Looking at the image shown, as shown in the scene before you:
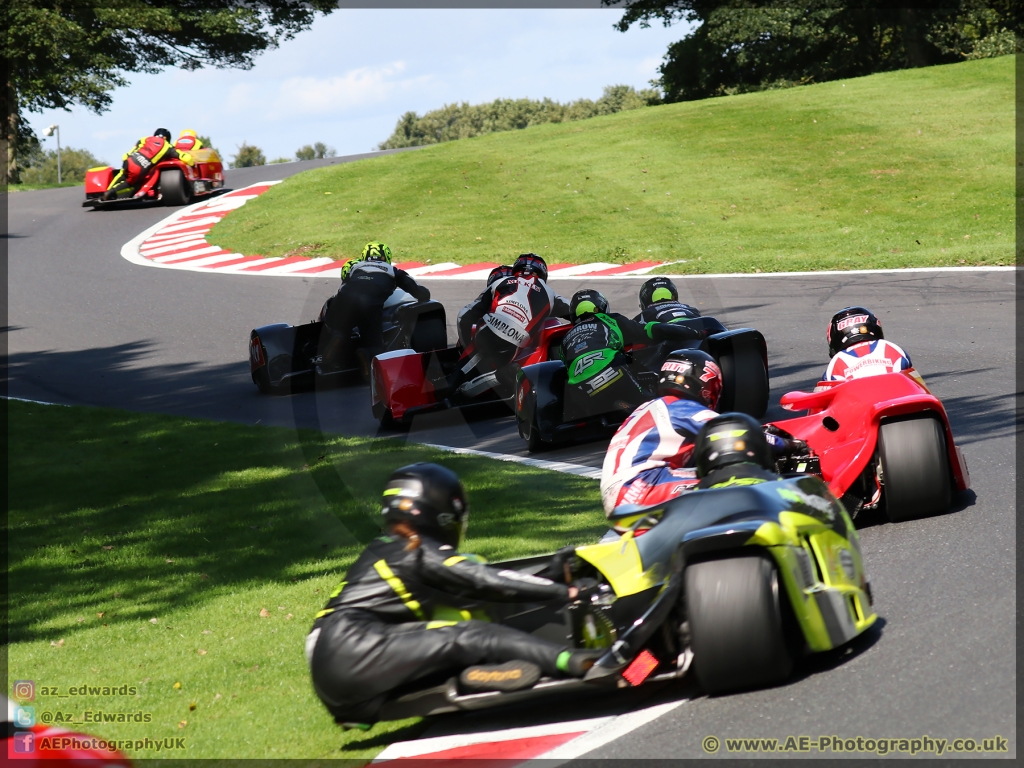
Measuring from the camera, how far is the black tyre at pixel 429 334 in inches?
454

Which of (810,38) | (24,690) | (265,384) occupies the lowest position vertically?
(24,690)

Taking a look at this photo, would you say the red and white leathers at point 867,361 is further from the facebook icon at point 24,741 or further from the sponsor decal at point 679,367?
the facebook icon at point 24,741

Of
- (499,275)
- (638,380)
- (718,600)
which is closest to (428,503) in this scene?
(718,600)

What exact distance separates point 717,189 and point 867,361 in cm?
1774

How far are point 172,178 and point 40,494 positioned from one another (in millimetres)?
18265

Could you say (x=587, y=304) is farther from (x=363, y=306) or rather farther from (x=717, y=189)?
(x=717, y=189)

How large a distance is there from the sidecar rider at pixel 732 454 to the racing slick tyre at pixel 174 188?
897 inches

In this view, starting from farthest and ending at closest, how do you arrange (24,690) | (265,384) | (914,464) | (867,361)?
1. (265,384)
2. (867,361)
3. (914,464)
4. (24,690)

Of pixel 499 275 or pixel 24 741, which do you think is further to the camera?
pixel 499 275

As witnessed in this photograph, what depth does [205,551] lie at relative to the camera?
23.4 feet

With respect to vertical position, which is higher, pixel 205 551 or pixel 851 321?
pixel 851 321

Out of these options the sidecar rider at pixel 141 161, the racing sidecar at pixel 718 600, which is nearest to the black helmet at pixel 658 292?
the racing sidecar at pixel 718 600

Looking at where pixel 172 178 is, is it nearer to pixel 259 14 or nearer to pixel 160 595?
pixel 259 14

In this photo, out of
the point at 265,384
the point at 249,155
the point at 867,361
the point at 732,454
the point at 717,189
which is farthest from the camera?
the point at 249,155
